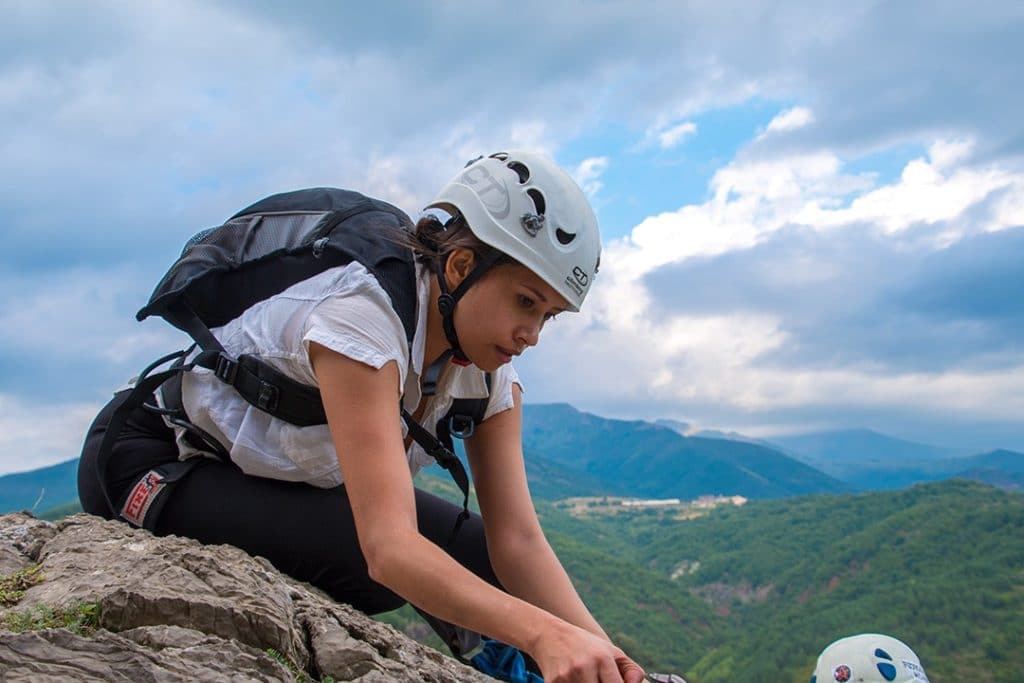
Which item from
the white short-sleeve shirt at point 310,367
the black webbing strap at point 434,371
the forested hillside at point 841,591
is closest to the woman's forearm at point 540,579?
the white short-sleeve shirt at point 310,367

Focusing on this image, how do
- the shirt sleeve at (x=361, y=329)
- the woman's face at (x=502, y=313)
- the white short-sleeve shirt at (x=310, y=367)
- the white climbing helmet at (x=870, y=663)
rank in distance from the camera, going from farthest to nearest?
the white climbing helmet at (x=870, y=663)
the woman's face at (x=502, y=313)
the white short-sleeve shirt at (x=310, y=367)
the shirt sleeve at (x=361, y=329)

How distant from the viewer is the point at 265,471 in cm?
452

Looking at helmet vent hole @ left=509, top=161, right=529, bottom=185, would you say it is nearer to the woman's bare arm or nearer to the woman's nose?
the woman's nose

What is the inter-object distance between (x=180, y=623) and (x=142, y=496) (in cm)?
139

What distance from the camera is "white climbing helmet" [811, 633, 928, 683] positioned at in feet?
20.4

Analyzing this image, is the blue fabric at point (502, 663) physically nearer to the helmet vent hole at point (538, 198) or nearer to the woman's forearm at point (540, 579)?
the woman's forearm at point (540, 579)


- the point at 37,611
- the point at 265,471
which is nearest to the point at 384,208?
the point at 265,471

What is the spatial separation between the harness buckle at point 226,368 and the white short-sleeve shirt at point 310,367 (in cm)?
9

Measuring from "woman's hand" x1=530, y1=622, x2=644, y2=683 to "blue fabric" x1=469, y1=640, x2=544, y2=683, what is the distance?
167cm

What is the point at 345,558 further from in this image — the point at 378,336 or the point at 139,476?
the point at 378,336

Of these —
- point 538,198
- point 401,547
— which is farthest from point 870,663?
point 401,547

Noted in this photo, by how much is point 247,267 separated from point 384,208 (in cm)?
71

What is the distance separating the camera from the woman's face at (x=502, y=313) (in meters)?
4.06

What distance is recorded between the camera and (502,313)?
161 inches
